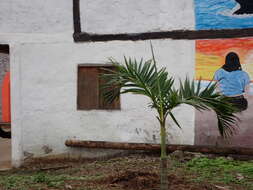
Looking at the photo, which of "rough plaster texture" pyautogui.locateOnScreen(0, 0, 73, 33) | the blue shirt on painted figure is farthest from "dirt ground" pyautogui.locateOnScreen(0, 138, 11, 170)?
the blue shirt on painted figure

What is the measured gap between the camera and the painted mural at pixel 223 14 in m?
8.00

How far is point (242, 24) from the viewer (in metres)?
8.02

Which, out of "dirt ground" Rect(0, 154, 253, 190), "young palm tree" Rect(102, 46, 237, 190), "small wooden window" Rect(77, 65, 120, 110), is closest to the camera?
"young palm tree" Rect(102, 46, 237, 190)

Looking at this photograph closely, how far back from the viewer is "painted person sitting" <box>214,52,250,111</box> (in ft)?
26.2

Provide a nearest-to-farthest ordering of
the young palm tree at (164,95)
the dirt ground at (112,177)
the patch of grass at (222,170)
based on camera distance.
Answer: the young palm tree at (164,95) → the dirt ground at (112,177) → the patch of grass at (222,170)

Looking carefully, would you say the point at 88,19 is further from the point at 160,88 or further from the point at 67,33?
the point at 160,88

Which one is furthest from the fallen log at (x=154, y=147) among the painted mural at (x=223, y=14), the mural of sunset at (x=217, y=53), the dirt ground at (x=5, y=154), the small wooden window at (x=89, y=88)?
the painted mural at (x=223, y=14)

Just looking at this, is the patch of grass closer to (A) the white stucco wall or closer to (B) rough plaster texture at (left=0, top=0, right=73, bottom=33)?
(A) the white stucco wall

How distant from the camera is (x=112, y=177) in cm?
664

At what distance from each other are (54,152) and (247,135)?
376 cm

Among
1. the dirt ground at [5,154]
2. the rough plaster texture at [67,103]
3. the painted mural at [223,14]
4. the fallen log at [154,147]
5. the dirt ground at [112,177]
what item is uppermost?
the painted mural at [223,14]

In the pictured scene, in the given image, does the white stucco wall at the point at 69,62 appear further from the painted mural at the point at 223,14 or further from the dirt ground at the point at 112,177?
the dirt ground at the point at 112,177

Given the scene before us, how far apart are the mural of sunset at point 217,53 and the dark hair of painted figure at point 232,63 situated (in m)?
0.05

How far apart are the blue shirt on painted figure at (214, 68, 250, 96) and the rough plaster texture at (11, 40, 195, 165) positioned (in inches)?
28.5
